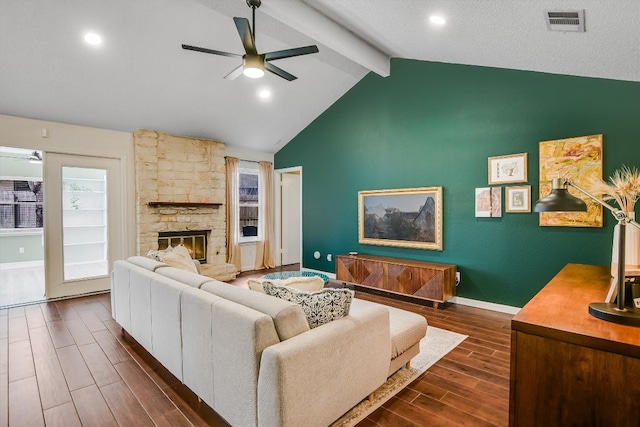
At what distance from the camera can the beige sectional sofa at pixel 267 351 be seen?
1606 millimetres

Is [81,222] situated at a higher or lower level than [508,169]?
lower

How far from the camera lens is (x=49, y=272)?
4.68 m

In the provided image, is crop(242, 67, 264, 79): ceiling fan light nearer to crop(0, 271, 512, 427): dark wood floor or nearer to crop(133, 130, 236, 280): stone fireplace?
crop(0, 271, 512, 427): dark wood floor

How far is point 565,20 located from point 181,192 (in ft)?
18.7

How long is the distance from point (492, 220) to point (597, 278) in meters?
1.87


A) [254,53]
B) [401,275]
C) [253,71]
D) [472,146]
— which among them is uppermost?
[254,53]

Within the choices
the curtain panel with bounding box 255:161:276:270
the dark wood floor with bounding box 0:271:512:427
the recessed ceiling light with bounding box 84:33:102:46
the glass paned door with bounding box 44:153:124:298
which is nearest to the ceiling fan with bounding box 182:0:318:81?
the recessed ceiling light with bounding box 84:33:102:46

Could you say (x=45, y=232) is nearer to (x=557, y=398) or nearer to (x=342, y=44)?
(x=342, y=44)

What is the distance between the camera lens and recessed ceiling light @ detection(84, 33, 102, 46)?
3518mm

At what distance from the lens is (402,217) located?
510 cm

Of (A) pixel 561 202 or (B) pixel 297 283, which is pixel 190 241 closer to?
(B) pixel 297 283

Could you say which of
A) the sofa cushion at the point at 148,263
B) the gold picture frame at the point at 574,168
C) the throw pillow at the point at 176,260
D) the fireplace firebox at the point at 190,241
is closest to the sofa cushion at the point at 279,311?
the sofa cushion at the point at 148,263

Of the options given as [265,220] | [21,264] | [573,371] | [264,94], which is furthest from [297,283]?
[21,264]

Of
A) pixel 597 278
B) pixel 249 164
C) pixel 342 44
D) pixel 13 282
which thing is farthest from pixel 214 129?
pixel 597 278
